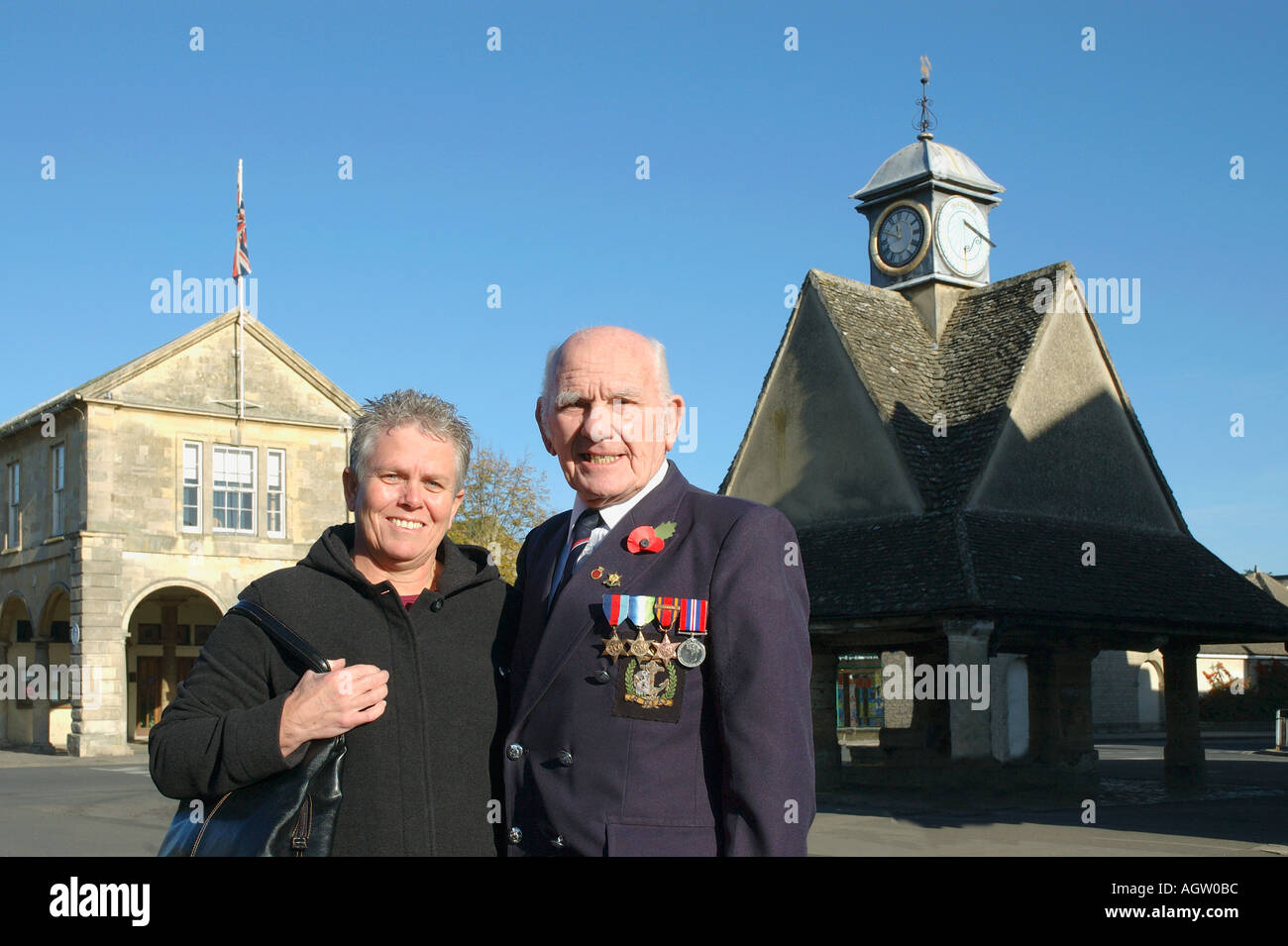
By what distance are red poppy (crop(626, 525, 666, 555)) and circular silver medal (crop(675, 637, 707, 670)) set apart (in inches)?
12.5

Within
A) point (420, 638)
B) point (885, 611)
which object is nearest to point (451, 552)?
point (420, 638)

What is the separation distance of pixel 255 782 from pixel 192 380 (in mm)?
31032

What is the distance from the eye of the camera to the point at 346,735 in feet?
10.9

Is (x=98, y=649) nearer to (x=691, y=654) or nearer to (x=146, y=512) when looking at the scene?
(x=146, y=512)

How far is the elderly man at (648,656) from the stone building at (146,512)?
1166 inches

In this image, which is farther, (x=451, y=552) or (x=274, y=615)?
(x=451, y=552)

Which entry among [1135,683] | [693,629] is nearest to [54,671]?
[693,629]

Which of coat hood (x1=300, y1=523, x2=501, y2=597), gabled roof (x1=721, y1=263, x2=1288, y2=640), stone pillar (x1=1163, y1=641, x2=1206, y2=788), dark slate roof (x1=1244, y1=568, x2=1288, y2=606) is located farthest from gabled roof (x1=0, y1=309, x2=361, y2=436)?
dark slate roof (x1=1244, y1=568, x2=1288, y2=606)

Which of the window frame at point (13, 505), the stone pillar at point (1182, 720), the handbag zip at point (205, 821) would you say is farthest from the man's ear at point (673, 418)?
the window frame at point (13, 505)

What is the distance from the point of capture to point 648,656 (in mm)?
3182

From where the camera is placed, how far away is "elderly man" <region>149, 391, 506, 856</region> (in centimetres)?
314

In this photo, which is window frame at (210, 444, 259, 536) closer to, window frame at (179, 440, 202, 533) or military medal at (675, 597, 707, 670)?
window frame at (179, 440, 202, 533)
